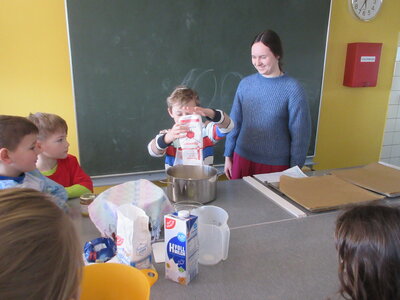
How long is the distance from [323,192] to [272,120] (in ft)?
1.85

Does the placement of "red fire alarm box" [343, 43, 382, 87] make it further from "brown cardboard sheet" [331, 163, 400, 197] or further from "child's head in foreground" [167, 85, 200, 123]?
"child's head in foreground" [167, 85, 200, 123]

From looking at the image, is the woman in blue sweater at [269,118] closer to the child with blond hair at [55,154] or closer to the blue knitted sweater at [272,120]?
the blue knitted sweater at [272,120]

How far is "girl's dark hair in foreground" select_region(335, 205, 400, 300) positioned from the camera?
61 cm

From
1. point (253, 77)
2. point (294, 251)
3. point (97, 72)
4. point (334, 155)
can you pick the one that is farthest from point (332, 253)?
point (334, 155)

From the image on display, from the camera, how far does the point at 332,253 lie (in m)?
1.01

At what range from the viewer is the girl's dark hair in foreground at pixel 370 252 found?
2.01 ft

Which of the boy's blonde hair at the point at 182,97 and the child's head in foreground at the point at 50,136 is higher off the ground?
the boy's blonde hair at the point at 182,97

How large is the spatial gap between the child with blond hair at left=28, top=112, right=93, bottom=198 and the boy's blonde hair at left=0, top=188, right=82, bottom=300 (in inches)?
39.2

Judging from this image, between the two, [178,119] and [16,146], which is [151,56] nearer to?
[178,119]

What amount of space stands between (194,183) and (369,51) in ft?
8.29

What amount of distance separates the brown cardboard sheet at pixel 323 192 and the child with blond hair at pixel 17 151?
94 centimetres

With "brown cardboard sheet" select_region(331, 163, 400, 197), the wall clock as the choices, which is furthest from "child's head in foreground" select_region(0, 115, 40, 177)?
the wall clock

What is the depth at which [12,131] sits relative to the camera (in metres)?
1.18

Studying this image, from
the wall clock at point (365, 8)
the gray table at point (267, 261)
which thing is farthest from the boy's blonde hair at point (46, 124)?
the wall clock at point (365, 8)
